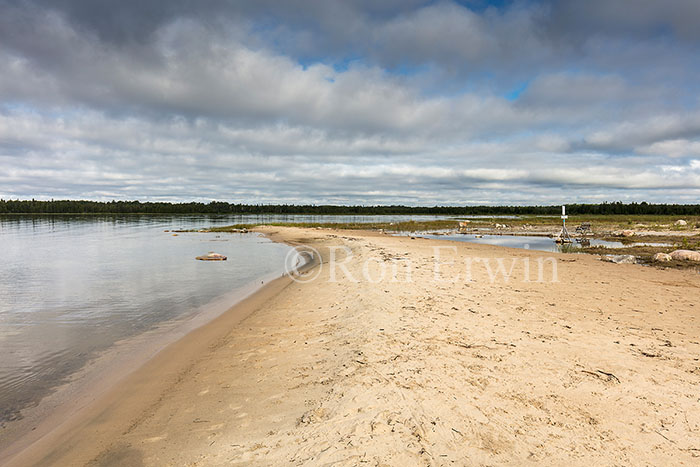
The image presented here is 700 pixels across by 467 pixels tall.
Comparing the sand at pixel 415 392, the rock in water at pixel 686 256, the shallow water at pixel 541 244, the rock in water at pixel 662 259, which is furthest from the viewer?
the shallow water at pixel 541 244

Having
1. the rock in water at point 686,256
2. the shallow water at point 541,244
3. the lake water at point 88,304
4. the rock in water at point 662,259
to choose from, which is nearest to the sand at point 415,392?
the lake water at point 88,304

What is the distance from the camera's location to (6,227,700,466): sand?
389 cm

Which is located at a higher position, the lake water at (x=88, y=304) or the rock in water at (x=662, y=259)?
the rock in water at (x=662, y=259)

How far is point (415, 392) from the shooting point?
4934mm

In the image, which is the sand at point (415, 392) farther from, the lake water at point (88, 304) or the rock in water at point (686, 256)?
the rock in water at point (686, 256)

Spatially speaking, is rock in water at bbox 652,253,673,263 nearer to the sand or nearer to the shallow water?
the shallow water

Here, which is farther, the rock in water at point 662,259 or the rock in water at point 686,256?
the rock in water at point 662,259

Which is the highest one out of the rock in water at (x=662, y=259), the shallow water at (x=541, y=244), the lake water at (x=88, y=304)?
the rock in water at (x=662, y=259)

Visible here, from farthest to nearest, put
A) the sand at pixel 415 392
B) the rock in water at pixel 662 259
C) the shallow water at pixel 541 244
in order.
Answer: the shallow water at pixel 541 244, the rock in water at pixel 662 259, the sand at pixel 415 392

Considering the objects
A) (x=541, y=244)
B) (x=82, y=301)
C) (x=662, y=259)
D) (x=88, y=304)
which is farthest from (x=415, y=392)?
(x=541, y=244)

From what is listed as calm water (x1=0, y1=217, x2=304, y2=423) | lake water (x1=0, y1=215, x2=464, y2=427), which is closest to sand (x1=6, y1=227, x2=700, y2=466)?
lake water (x1=0, y1=215, x2=464, y2=427)

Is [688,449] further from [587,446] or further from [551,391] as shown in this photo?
[551,391]

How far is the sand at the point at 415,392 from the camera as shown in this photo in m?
3.89

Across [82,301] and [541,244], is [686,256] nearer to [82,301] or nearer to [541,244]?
[541,244]
